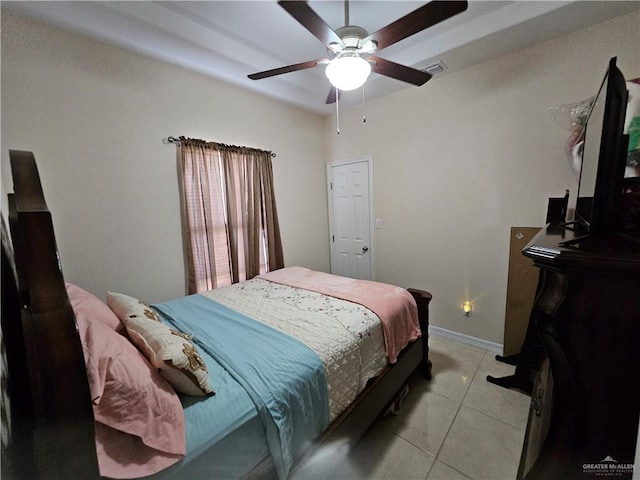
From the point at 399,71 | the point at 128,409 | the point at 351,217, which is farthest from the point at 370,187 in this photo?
the point at 128,409

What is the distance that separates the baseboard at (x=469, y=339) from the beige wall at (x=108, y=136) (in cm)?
281

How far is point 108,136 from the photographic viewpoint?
2.04 metres

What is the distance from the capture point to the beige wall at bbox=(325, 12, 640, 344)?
2070 mm

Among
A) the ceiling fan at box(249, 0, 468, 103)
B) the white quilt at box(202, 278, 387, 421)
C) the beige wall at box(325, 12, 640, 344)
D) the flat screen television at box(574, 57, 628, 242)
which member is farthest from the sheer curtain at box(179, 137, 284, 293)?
the flat screen television at box(574, 57, 628, 242)

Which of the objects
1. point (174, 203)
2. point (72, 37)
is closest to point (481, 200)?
point (174, 203)

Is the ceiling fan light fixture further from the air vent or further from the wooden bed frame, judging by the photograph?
the wooden bed frame

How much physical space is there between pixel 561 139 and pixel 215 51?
9.62ft

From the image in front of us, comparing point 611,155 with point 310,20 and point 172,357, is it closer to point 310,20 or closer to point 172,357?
point 310,20

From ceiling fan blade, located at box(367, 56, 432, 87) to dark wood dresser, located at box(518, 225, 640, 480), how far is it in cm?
142

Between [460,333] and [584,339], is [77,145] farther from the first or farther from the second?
[460,333]

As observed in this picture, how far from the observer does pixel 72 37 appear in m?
1.88

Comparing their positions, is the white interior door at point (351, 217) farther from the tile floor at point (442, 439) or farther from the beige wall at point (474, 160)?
the tile floor at point (442, 439)

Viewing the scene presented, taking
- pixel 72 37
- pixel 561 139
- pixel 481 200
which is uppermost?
pixel 72 37

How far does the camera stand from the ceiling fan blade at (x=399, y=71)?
1.64 meters
